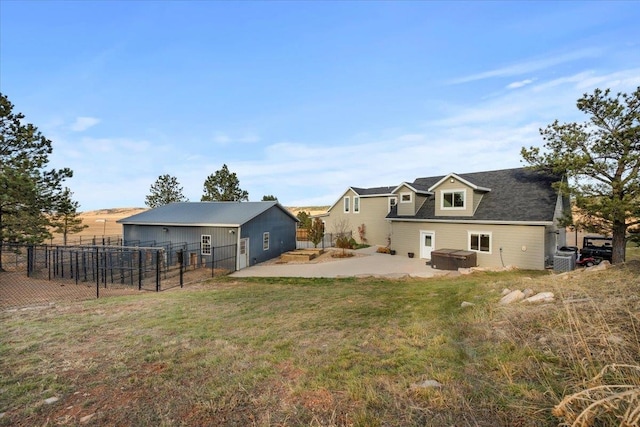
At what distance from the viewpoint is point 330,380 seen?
3.95 meters

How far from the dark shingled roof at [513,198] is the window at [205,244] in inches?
542

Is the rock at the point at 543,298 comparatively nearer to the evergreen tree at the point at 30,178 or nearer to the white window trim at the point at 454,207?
the white window trim at the point at 454,207

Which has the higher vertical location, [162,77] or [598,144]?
[162,77]

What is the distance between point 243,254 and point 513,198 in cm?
1704

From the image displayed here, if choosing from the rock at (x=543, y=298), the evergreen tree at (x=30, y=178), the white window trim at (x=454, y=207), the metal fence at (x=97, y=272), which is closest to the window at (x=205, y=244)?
the metal fence at (x=97, y=272)

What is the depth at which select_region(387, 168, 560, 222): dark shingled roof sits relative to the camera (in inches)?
645

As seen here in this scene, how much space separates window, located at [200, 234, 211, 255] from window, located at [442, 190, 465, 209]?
15.6 metres

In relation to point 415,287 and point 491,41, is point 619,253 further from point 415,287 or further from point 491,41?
point 491,41

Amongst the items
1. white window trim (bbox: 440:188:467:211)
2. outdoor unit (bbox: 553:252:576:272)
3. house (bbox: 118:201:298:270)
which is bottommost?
outdoor unit (bbox: 553:252:576:272)

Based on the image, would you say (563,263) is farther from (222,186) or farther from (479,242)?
(222,186)

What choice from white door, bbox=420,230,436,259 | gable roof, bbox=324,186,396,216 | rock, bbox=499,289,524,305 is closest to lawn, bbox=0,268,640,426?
rock, bbox=499,289,524,305

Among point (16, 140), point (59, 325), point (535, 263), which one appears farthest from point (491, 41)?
point (16, 140)

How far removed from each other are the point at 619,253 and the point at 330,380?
57.8 feet

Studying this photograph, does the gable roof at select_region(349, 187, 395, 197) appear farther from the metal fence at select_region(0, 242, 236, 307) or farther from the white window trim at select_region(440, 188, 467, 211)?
the metal fence at select_region(0, 242, 236, 307)
